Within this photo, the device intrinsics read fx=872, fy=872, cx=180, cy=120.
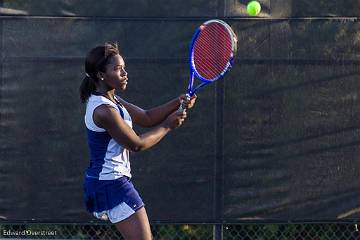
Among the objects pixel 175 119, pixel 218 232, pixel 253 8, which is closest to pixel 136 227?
pixel 175 119

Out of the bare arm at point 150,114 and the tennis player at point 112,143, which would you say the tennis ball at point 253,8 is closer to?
the bare arm at point 150,114

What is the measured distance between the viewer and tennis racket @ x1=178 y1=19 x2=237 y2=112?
5.16 meters

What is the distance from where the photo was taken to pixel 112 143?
4668 mm

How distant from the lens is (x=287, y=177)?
669 centimetres

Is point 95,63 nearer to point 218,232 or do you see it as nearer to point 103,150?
point 103,150

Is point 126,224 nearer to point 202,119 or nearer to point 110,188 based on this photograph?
point 110,188

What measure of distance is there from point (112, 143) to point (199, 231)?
2.29 metres

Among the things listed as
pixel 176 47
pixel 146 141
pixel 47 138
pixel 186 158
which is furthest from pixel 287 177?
pixel 146 141

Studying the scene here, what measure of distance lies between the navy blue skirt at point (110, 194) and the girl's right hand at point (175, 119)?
381mm

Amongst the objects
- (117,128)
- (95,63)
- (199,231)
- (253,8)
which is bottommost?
(199,231)

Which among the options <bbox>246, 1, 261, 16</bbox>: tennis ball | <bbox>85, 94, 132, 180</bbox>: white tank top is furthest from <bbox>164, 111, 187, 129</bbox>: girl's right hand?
<bbox>246, 1, 261, 16</bbox>: tennis ball

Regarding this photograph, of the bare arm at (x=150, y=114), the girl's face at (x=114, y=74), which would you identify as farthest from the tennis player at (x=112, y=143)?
the bare arm at (x=150, y=114)

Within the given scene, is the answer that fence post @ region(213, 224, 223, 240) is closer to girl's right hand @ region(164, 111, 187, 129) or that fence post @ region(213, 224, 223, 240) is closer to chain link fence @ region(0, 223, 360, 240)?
chain link fence @ region(0, 223, 360, 240)

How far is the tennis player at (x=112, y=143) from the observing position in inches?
181
